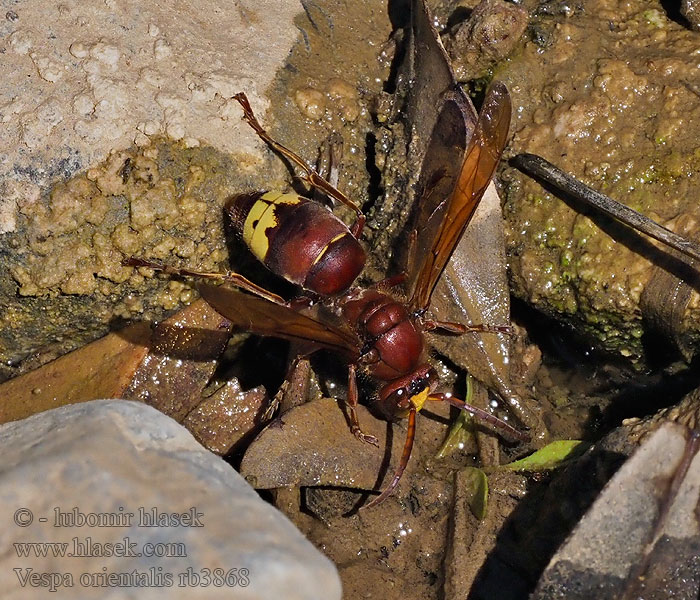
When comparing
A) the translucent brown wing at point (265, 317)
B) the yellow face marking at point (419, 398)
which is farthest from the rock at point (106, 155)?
the yellow face marking at point (419, 398)

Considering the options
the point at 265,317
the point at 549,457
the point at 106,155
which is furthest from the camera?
the point at 549,457

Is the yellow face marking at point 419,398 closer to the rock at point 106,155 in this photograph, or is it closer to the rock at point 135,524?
the rock at point 135,524

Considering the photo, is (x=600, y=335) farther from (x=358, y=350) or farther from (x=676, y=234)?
(x=358, y=350)

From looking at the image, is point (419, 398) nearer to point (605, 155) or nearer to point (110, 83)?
point (605, 155)

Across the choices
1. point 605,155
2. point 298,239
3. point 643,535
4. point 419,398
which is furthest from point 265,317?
point 605,155

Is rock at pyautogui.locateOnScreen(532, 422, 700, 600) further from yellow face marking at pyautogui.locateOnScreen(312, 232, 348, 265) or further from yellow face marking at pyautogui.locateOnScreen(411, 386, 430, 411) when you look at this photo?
yellow face marking at pyautogui.locateOnScreen(312, 232, 348, 265)

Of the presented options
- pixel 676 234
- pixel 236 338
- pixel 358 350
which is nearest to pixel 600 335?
pixel 676 234
